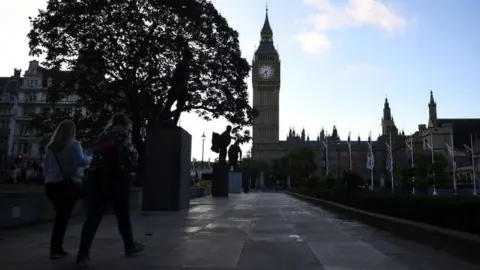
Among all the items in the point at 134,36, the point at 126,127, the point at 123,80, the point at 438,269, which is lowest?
the point at 438,269

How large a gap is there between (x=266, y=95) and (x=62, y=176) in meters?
153

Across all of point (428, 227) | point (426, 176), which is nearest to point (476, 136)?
point (426, 176)

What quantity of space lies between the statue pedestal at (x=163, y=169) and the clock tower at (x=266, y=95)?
5394 inches

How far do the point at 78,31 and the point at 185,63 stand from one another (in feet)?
45.8

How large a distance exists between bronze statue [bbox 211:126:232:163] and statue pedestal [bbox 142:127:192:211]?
58.0ft

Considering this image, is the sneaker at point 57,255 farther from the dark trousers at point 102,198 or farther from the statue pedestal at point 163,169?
the statue pedestal at point 163,169

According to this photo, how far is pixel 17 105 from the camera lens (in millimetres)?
87562

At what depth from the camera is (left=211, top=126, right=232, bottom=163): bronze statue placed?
1277 inches

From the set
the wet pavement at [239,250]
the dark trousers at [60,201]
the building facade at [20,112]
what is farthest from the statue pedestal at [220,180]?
the building facade at [20,112]

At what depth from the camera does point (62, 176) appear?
5895mm

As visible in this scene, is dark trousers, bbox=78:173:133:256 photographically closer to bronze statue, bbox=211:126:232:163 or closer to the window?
bronze statue, bbox=211:126:232:163

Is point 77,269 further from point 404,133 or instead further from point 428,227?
point 404,133

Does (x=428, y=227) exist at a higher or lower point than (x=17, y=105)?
lower

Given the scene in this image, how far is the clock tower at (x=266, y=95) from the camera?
15600 centimetres
